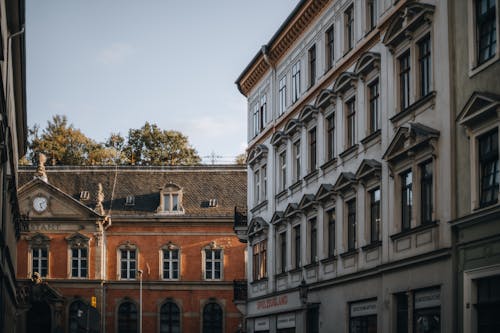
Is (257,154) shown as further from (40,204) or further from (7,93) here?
(40,204)

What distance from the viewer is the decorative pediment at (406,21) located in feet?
83.9

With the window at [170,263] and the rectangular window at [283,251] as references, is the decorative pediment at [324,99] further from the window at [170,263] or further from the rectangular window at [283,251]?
the window at [170,263]

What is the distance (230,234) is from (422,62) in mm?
47894

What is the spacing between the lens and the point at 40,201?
241ft

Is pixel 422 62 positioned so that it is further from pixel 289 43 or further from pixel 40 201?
pixel 40 201

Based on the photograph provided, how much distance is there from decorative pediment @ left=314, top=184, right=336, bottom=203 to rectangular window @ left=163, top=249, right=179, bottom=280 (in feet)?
127

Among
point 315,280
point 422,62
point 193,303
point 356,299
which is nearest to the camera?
point 422,62

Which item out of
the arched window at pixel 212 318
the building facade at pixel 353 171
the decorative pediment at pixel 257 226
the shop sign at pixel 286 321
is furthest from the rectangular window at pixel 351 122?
the arched window at pixel 212 318

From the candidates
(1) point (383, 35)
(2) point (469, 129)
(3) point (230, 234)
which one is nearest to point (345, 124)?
(1) point (383, 35)

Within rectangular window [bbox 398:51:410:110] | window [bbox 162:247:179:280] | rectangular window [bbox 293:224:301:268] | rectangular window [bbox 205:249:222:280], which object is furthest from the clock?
rectangular window [bbox 398:51:410:110]

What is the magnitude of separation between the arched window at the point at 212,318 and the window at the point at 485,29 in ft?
170

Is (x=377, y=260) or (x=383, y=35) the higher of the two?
(x=383, y=35)

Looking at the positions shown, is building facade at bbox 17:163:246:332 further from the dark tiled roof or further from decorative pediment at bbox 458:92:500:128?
decorative pediment at bbox 458:92:500:128

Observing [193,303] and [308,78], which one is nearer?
[308,78]
